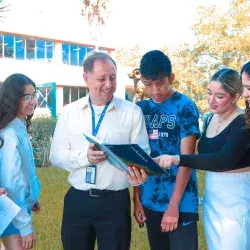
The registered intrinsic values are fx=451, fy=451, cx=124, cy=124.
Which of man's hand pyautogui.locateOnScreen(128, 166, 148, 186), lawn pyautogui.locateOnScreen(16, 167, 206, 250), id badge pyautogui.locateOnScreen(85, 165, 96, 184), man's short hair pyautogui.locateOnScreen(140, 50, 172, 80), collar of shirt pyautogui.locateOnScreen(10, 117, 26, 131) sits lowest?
lawn pyautogui.locateOnScreen(16, 167, 206, 250)

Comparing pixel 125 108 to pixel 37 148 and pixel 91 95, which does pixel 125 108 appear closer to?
pixel 91 95

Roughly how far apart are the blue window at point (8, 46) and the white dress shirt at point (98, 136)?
26.3 meters

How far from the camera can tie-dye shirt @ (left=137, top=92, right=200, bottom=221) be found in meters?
3.16

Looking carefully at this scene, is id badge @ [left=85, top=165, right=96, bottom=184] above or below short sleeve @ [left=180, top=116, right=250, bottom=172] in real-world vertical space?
below

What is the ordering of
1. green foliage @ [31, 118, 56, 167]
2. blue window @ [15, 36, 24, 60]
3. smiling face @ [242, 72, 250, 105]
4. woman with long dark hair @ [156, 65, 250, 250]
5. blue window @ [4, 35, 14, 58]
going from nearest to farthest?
1. smiling face @ [242, 72, 250, 105]
2. woman with long dark hair @ [156, 65, 250, 250]
3. green foliage @ [31, 118, 56, 167]
4. blue window @ [4, 35, 14, 58]
5. blue window @ [15, 36, 24, 60]

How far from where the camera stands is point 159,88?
314 cm

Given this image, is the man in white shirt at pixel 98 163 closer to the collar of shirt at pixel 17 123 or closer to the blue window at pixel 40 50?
the collar of shirt at pixel 17 123

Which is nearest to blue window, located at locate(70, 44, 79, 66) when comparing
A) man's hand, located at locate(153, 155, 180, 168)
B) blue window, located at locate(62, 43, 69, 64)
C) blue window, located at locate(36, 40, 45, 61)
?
blue window, located at locate(62, 43, 69, 64)

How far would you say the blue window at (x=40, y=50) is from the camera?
30.5 m

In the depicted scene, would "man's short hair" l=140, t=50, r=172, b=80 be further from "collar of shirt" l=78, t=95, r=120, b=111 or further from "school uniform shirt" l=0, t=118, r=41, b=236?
"school uniform shirt" l=0, t=118, r=41, b=236

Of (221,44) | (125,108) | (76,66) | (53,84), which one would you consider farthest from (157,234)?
(76,66)

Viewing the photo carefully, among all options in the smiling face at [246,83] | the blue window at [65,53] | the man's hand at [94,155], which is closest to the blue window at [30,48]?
the blue window at [65,53]

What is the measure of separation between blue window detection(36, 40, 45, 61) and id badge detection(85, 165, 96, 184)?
28.1 meters

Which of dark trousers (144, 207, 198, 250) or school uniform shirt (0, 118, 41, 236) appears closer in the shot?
school uniform shirt (0, 118, 41, 236)
